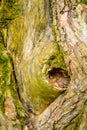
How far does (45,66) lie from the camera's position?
199cm

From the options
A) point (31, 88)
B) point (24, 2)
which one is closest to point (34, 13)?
point (24, 2)

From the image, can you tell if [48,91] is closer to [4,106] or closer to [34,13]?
[4,106]

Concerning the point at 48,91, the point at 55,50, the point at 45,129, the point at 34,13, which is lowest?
the point at 45,129

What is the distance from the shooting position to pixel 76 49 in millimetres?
2029

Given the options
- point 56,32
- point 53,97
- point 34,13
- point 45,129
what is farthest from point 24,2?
point 45,129

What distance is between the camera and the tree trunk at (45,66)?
2.01 meters

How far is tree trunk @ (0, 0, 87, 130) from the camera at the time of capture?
6.60 ft

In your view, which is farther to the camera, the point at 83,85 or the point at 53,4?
the point at 53,4

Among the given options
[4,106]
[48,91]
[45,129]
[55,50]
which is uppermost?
[55,50]

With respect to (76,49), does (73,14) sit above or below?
above

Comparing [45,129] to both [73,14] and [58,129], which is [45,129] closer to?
[58,129]

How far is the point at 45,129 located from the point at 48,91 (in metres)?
0.28

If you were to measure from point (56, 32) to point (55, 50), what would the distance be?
0.12 meters

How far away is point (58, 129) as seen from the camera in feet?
7.13
